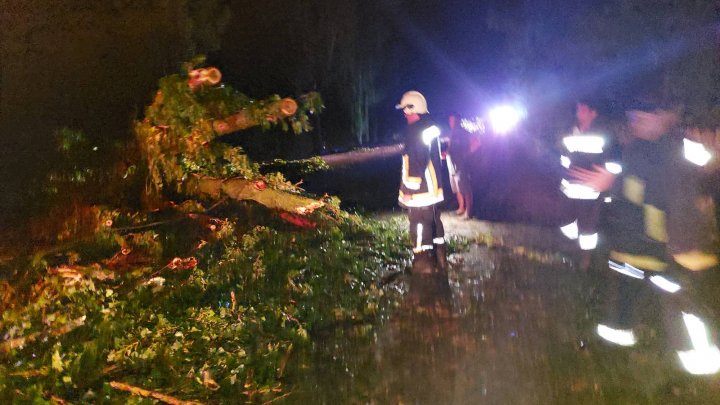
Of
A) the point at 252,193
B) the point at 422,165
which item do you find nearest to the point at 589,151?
the point at 422,165

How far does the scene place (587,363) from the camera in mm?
4012

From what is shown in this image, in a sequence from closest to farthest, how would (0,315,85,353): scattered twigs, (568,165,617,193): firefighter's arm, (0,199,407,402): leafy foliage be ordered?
(0,199,407,402): leafy foliage → (0,315,85,353): scattered twigs → (568,165,617,193): firefighter's arm

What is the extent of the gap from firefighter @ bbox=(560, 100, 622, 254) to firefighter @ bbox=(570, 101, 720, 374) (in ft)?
1.88

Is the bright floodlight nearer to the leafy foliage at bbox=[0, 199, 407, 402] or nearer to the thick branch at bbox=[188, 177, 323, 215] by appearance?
the leafy foliage at bbox=[0, 199, 407, 402]

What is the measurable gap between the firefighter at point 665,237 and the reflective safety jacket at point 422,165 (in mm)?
1652

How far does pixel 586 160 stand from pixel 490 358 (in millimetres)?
1842

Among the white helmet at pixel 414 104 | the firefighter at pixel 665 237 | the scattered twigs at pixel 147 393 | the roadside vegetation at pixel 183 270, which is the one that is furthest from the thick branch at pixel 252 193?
the firefighter at pixel 665 237

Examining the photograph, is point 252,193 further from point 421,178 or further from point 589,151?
point 589,151

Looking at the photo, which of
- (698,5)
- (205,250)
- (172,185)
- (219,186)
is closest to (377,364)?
(205,250)

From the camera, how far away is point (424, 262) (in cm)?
565

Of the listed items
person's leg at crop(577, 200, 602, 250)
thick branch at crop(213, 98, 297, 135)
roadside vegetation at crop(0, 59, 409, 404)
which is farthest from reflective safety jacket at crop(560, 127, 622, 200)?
thick branch at crop(213, 98, 297, 135)

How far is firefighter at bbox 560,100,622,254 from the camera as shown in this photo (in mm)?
4793

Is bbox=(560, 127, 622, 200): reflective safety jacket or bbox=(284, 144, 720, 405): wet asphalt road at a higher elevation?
bbox=(560, 127, 622, 200): reflective safety jacket

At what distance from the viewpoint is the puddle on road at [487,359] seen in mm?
3689
